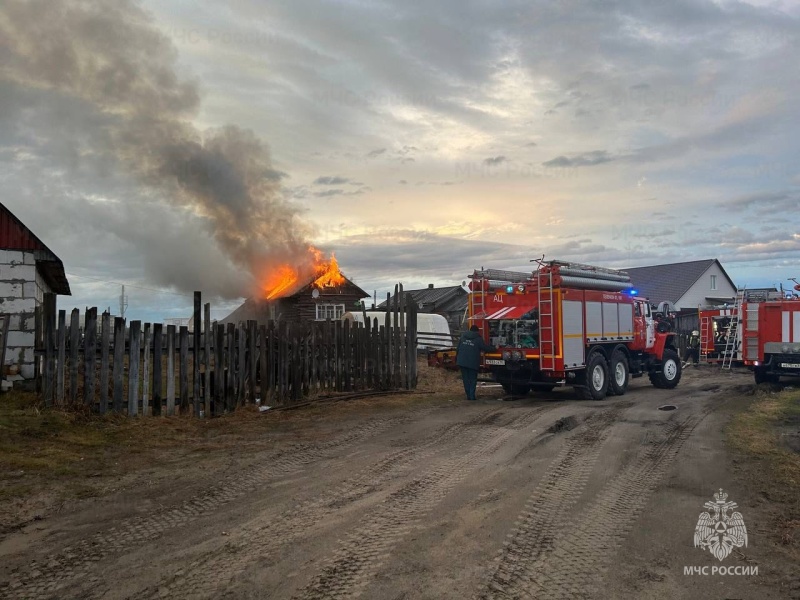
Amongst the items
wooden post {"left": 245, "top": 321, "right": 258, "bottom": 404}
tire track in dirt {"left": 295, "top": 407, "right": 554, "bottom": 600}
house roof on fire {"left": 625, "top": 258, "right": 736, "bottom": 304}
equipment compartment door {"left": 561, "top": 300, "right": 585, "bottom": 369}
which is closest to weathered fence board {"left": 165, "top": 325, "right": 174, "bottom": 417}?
wooden post {"left": 245, "top": 321, "right": 258, "bottom": 404}

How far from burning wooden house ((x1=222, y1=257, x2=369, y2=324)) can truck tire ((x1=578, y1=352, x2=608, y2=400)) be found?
709 cm

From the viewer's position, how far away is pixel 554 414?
38.4ft

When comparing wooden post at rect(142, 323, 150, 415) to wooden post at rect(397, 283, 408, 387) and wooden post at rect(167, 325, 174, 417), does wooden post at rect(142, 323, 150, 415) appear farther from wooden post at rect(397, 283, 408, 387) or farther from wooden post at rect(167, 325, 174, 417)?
wooden post at rect(397, 283, 408, 387)

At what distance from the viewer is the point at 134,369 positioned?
33.5ft

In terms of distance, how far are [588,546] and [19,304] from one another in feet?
38.7

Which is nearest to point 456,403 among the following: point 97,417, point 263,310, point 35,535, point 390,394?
point 390,394

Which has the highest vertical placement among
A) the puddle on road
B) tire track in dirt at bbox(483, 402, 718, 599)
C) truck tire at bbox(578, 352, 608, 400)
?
truck tire at bbox(578, 352, 608, 400)

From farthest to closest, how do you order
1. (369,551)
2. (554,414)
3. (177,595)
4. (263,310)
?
(263,310) → (554,414) → (369,551) → (177,595)

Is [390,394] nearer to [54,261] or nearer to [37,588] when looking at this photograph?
[54,261]

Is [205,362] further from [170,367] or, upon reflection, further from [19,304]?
[19,304]

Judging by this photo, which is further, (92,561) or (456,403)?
(456,403)

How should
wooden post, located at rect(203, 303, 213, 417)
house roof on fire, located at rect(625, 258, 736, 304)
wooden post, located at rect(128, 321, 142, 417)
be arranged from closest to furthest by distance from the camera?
wooden post, located at rect(128, 321, 142, 417) < wooden post, located at rect(203, 303, 213, 417) < house roof on fire, located at rect(625, 258, 736, 304)

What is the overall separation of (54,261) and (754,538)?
43.3ft

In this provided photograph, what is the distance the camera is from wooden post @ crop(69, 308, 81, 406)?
993cm
